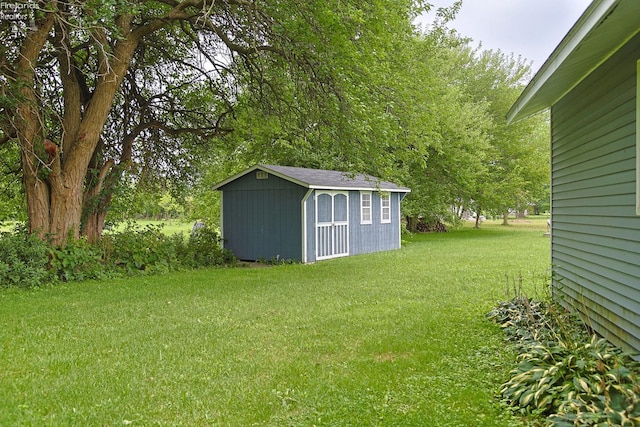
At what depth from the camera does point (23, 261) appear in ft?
26.8

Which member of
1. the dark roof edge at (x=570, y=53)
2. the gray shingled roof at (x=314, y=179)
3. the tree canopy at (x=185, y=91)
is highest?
the tree canopy at (x=185, y=91)

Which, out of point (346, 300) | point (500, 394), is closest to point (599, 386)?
point (500, 394)

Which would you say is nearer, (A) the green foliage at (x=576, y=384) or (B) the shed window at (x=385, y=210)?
(A) the green foliage at (x=576, y=384)

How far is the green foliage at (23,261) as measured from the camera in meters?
7.73

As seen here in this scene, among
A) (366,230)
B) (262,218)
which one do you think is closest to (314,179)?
(262,218)

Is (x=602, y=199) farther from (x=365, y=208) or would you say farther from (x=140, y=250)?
(x=365, y=208)

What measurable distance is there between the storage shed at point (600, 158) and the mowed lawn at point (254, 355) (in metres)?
0.99

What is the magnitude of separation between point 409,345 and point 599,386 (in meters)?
1.85

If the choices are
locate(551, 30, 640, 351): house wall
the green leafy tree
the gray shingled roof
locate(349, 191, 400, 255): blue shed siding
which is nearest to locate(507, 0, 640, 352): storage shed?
locate(551, 30, 640, 351): house wall

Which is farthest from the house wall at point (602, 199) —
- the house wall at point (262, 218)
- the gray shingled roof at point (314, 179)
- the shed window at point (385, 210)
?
the shed window at point (385, 210)

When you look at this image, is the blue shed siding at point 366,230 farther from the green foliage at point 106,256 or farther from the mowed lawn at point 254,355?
the mowed lawn at point 254,355

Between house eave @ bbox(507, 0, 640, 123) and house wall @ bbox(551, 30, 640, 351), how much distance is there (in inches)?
3.9

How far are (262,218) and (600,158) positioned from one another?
896 cm

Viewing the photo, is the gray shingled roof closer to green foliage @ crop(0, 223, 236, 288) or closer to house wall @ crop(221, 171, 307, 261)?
house wall @ crop(221, 171, 307, 261)
